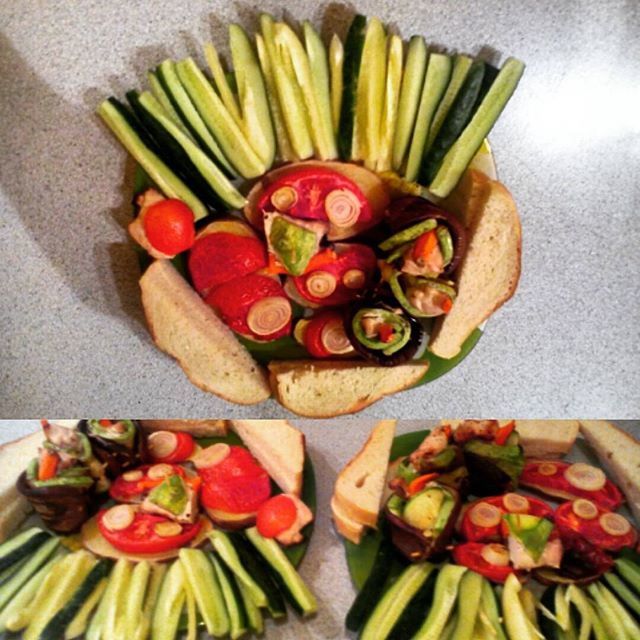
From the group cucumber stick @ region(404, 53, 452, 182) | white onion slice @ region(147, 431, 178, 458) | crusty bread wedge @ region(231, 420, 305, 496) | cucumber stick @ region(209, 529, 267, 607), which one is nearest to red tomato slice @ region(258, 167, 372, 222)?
cucumber stick @ region(404, 53, 452, 182)

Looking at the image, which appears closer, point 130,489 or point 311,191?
point 130,489

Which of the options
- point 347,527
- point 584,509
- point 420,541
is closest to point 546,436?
point 584,509

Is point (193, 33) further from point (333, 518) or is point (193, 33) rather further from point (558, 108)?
point (333, 518)

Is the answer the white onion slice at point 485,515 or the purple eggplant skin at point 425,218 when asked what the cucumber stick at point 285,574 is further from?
the purple eggplant skin at point 425,218

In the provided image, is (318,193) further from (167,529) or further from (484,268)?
(167,529)

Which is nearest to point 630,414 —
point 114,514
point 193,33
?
point 114,514

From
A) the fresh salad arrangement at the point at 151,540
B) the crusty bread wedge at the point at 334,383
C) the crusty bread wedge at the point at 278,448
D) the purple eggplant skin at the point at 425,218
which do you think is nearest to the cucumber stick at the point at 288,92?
the purple eggplant skin at the point at 425,218
